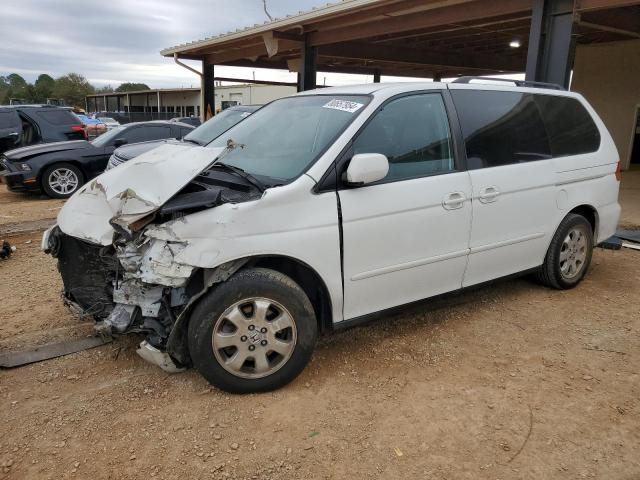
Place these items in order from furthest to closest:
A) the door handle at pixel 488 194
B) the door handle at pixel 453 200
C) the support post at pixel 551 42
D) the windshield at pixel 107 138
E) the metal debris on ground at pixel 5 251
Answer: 1. the windshield at pixel 107 138
2. the support post at pixel 551 42
3. the metal debris on ground at pixel 5 251
4. the door handle at pixel 488 194
5. the door handle at pixel 453 200

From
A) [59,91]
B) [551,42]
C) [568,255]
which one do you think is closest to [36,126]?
[551,42]

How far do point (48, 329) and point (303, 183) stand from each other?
7.90 feet

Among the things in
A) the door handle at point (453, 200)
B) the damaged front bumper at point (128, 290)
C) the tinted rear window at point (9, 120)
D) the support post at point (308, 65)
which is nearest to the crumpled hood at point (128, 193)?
the damaged front bumper at point (128, 290)

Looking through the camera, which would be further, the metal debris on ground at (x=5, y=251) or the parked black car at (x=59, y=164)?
the parked black car at (x=59, y=164)

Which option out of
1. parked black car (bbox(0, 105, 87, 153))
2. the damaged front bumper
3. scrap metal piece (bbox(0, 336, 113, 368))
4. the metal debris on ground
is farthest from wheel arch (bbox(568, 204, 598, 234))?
parked black car (bbox(0, 105, 87, 153))

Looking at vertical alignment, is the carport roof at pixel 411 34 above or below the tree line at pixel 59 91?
below

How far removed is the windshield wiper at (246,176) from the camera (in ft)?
10.2

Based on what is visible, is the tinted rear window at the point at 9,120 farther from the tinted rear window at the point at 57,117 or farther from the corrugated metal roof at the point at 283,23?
the corrugated metal roof at the point at 283,23

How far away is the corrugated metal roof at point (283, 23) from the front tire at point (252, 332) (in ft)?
20.8

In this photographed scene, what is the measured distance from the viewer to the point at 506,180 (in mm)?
3920

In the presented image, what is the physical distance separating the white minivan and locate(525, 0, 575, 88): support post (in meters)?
3.02

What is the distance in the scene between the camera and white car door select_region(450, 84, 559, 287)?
3.80 meters

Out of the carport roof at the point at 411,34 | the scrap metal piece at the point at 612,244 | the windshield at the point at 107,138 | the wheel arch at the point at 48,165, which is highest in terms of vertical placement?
the carport roof at the point at 411,34

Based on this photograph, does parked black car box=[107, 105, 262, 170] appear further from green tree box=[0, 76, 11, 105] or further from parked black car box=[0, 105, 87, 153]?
green tree box=[0, 76, 11, 105]
